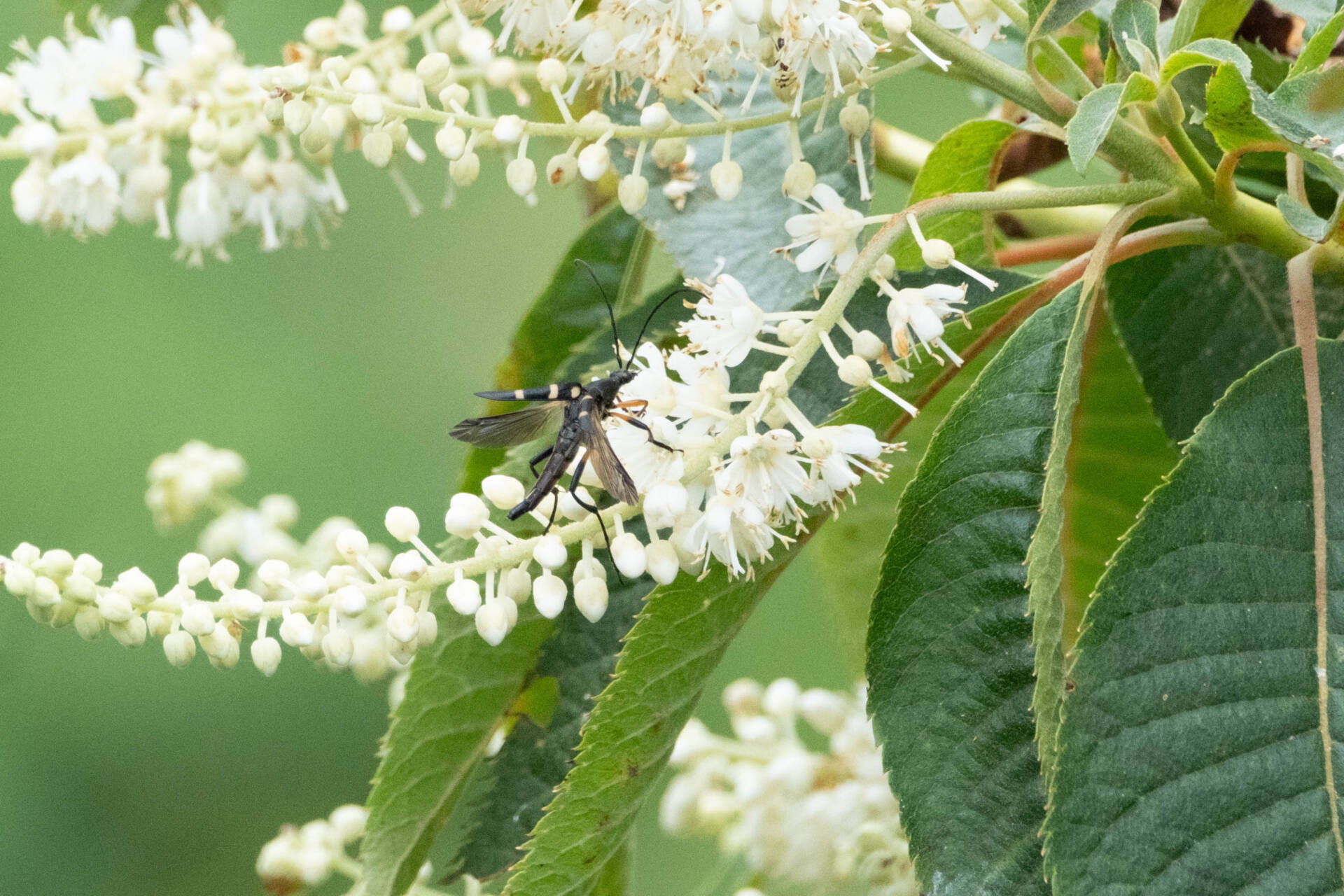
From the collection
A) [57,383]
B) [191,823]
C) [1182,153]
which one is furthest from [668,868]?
[1182,153]

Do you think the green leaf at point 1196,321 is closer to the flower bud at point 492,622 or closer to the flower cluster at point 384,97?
the flower cluster at point 384,97

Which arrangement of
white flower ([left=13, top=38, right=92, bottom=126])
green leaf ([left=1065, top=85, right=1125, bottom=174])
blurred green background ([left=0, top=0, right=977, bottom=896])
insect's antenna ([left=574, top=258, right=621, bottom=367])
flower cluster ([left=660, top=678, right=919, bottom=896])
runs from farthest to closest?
blurred green background ([left=0, top=0, right=977, bottom=896])
flower cluster ([left=660, top=678, right=919, bottom=896])
insect's antenna ([left=574, top=258, right=621, bottom=367])
white flower ([left=13, top=38, right=92, bottom=126])
green leaf ([left=1065, top=85, right=1125, bottom=174])

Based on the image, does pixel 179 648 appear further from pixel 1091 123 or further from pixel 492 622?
pixel 1091 123

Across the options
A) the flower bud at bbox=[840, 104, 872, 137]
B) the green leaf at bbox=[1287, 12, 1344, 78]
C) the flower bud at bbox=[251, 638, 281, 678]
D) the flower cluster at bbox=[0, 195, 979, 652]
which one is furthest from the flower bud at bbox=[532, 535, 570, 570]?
the green leaf at bbox=[1287, 12, 1344, 78]

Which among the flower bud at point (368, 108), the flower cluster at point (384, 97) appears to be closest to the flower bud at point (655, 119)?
the flower cluster at point (384, 97)

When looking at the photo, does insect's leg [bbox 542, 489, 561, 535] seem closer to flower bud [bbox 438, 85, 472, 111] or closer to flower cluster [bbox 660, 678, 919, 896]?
flower bud [bbox 438, 85, 472, 111]

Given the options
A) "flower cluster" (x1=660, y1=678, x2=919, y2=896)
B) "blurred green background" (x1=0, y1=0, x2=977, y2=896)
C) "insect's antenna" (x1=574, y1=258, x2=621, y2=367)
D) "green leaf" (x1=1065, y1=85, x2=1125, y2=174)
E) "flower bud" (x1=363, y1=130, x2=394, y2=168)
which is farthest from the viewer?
"blurred green background" (x1=0, y1=0, x2=977, y2=896)

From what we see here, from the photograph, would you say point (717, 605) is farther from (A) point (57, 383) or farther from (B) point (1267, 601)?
(A) point (57, 383)

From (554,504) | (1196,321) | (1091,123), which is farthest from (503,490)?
(1196,321)
